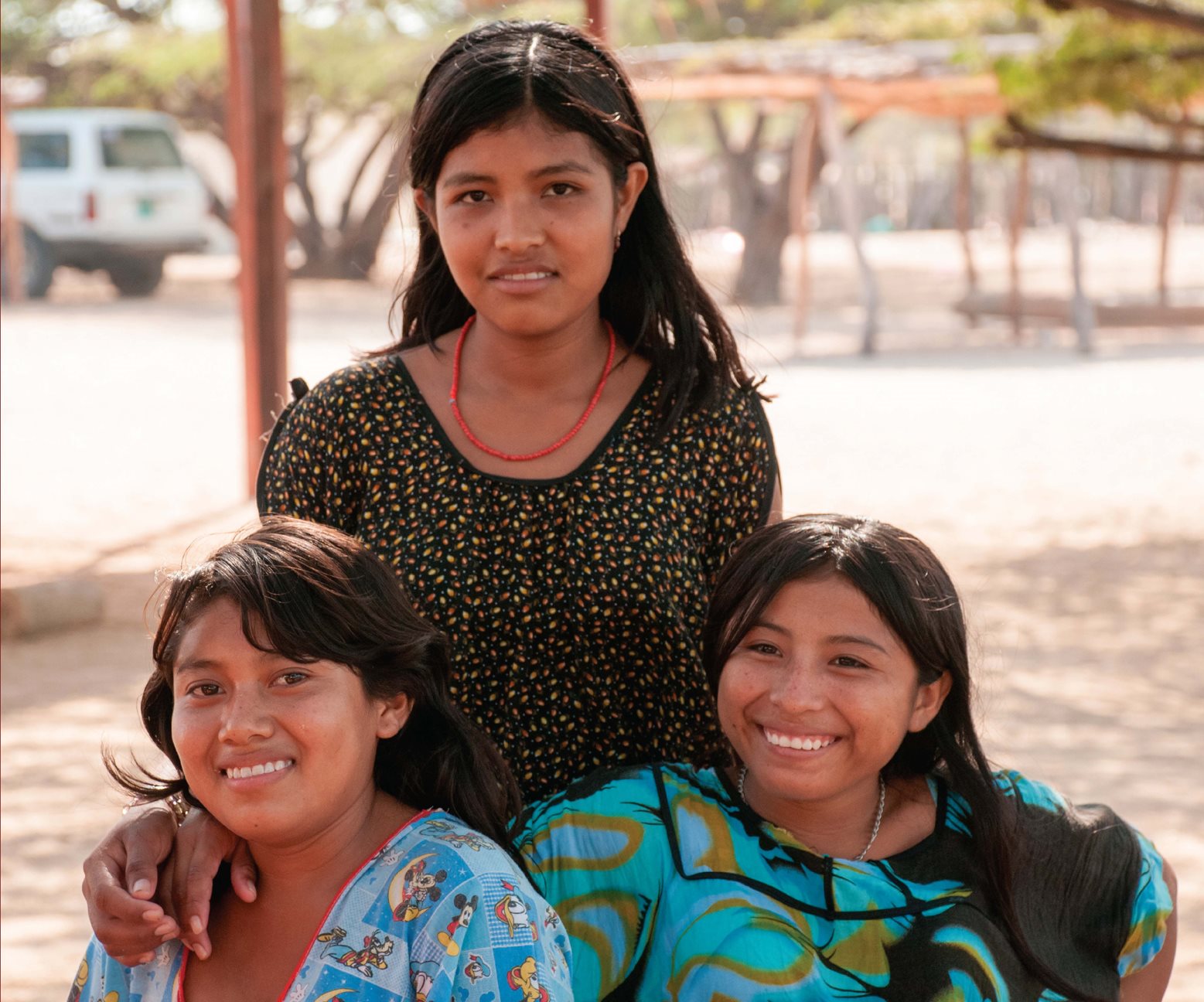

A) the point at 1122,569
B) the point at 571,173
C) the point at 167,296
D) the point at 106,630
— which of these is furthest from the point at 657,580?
the point at 167,296

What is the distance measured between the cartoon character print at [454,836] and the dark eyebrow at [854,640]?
55 centimetres

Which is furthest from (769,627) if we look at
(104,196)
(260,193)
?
(104,196)

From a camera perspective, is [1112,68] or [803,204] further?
[803,204]

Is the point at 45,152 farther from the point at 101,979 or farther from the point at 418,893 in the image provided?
the point at 418,893

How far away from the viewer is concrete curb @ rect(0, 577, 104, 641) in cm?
626

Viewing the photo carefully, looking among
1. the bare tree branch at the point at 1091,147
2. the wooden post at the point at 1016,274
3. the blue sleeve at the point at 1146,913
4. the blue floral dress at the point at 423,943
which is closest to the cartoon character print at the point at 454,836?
the blue floral dress at the point at 423,943

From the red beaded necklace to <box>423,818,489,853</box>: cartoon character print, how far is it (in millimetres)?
580

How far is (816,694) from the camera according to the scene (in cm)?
209

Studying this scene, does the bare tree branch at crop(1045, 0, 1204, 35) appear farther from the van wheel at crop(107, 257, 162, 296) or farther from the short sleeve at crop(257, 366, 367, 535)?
the van wheel at crop(107, 257, 162, 296)

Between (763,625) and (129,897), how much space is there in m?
0.86

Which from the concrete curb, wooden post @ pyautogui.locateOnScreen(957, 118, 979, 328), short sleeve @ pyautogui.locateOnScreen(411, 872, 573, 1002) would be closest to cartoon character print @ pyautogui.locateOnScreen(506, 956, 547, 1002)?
short sleeve @ pyautogui.locateOnScreen(411, 872, 573, 1002)

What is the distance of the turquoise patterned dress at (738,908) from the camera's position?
206cm

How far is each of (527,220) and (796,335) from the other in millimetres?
13596

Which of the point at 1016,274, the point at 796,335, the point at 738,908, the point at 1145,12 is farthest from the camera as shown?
the point at 1016,274
